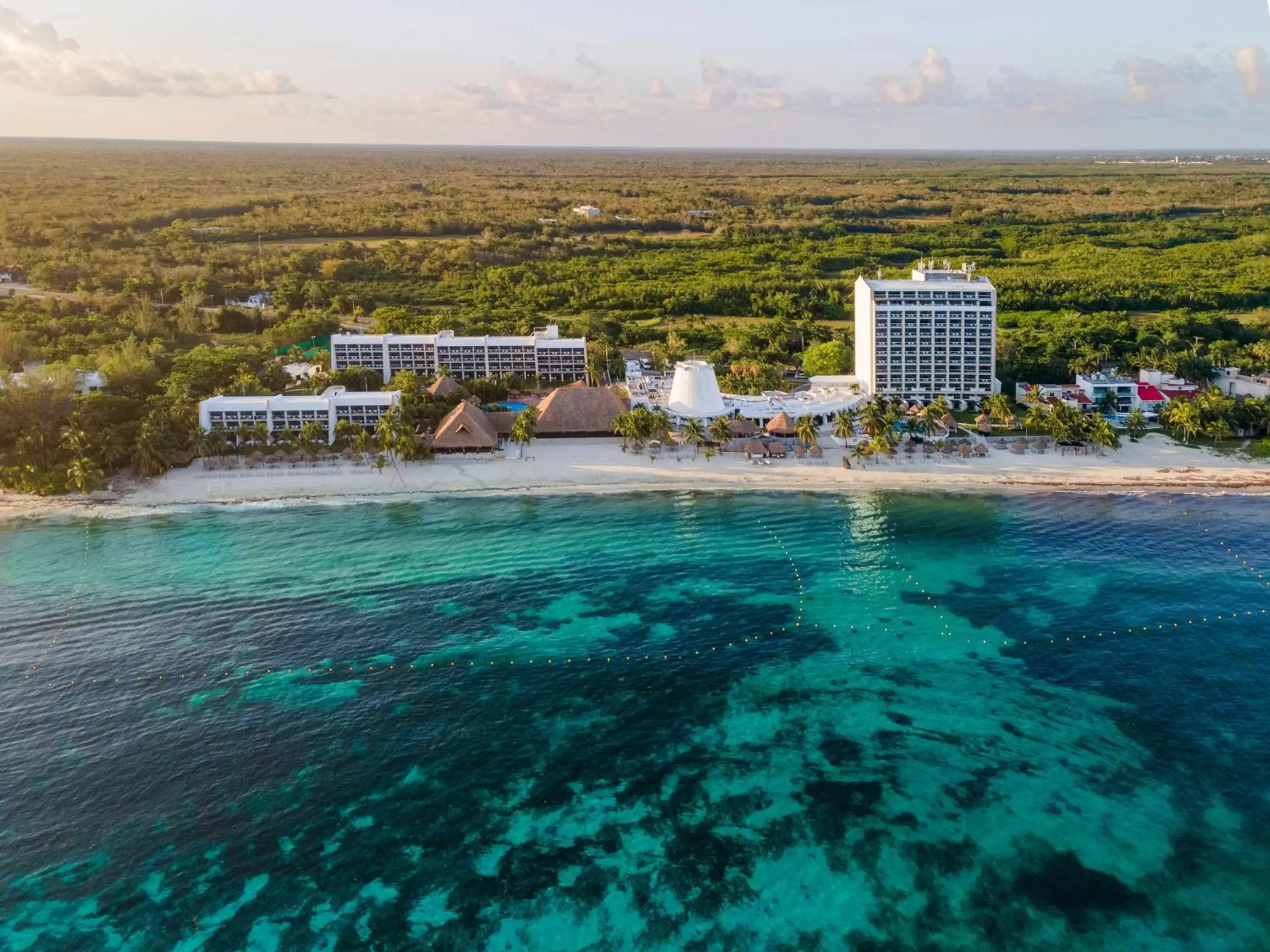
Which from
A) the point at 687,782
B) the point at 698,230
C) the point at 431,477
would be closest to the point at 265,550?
the point at 431,477

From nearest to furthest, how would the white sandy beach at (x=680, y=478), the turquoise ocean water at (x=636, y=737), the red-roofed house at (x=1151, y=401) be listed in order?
the turquoise ocean water at (x=636, y=737) < the white sandy beach at (x=680, y=478) < the red-roofed house at (x=1151, y=401)

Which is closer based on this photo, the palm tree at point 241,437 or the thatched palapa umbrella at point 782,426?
the palm tree at point 241,437

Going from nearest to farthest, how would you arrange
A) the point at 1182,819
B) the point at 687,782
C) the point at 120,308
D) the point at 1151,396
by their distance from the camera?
the point at 1182,819, the point at 687,782, the point at 1151,396, the point at 120,308

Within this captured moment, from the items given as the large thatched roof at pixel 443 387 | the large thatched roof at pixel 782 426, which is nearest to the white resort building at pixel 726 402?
the large thatched roof at pixel 782 426

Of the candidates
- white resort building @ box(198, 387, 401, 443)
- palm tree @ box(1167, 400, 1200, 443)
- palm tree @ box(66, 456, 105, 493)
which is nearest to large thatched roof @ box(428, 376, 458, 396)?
white resort building @ box(198, 387, 401, 443)

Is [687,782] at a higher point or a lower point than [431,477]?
lower

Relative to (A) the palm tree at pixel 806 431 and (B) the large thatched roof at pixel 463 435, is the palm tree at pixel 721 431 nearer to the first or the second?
(A) the palm tree at pixel 806 431

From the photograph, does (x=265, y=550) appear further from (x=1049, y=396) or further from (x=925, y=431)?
(x=1049, y=396)

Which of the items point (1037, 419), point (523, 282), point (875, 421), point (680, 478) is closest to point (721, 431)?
point (680, 478)

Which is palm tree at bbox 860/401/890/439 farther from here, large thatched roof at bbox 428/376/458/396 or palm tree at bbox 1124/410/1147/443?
large thatched roof at bbox 428/376/458/396
